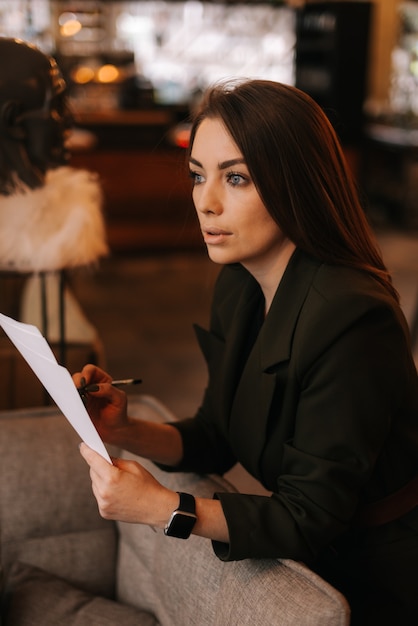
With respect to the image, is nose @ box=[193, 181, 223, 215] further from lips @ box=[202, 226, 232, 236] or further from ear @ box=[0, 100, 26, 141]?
ear @ box=[0, 100, 26, 141]

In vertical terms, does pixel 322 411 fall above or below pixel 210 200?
below

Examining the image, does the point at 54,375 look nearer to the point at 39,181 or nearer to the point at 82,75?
the point at 39,181

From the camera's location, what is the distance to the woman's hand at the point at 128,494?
108 cm

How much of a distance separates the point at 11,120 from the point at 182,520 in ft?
3.64

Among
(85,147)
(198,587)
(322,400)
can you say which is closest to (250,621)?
(198,587)

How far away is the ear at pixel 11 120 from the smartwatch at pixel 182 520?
3.52 ft

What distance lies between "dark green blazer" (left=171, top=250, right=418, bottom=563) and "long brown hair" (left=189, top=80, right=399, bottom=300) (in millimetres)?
50

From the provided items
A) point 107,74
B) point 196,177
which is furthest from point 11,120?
point 107,74

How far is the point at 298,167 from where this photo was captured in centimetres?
115

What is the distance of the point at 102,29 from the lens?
804 cm

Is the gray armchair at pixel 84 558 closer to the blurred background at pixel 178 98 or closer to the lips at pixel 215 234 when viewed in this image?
the lips at pixel 215 234

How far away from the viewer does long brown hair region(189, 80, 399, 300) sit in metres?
1.15

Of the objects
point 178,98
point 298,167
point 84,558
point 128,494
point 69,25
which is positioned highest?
point 298,167

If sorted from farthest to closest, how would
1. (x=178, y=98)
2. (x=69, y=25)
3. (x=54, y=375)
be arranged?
(x=69, y=25)
(x=178, y=98)
(x=54, y=375)
